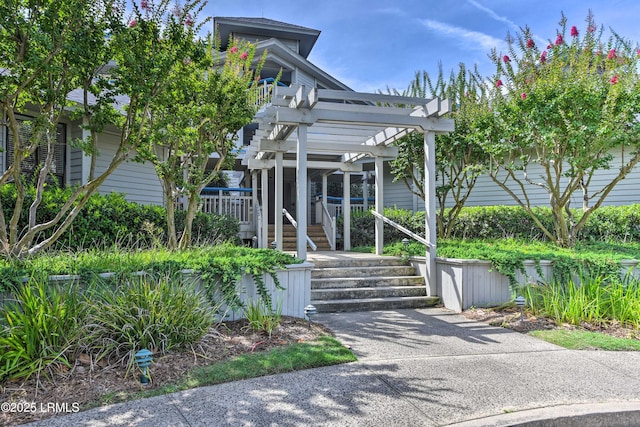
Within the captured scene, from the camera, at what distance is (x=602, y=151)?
24.7ft

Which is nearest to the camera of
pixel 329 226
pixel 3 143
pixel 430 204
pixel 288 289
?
pixel 288 289

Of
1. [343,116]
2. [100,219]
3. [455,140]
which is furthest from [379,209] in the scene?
[100,219]

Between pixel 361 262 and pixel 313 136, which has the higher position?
pixel 313 136

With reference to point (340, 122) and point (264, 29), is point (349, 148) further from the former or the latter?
point (264, 29)

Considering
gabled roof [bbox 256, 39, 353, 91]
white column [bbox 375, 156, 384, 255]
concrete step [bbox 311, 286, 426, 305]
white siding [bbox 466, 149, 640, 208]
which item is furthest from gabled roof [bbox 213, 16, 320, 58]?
concrete step [bbox 311, 286, 426, 305]

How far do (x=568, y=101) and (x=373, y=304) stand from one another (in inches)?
202

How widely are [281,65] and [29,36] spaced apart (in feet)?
43.9

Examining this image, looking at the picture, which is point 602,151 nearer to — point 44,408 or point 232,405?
point 232,405

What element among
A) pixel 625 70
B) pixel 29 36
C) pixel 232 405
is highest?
pixel 625 70

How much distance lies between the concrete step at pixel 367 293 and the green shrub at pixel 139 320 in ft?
8.62

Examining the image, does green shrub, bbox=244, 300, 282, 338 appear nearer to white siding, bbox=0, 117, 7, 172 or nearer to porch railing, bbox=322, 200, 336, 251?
porch railing, bbox=322, 200, 336, 251

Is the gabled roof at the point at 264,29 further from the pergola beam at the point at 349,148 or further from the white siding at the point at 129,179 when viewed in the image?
the pergola beam at the point at 349,148

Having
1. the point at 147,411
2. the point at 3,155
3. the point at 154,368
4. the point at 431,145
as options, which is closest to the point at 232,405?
the point at 147,411

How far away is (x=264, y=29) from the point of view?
17688 millimetres
